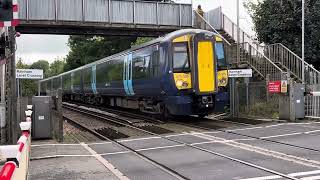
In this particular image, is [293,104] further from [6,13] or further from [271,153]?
[6,13]

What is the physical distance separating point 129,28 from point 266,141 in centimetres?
2012

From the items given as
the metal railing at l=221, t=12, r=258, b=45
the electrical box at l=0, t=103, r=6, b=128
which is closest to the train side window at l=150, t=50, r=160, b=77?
the electrical box at l=0, t=103, r=6, b=128

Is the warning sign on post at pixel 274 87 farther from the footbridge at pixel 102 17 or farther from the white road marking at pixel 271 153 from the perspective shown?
the footbridge at pixel 102 17

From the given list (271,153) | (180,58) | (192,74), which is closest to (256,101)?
(192,74)

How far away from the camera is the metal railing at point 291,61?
22.8 metres

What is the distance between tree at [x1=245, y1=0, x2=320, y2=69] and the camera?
2706 centimetres

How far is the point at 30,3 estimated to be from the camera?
28484 mm

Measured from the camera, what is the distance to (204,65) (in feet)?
59.7

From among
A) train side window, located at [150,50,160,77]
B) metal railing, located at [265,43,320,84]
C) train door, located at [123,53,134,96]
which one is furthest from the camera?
metal railing, located at [265,43,320,84]

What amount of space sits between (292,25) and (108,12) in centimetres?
1091

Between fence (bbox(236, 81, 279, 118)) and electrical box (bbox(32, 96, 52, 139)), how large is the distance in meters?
8.82

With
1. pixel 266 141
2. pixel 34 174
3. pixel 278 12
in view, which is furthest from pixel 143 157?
pixel 278 12

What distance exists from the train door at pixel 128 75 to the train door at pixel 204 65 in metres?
4.90

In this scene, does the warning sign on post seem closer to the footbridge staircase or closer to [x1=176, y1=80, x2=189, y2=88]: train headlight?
the footbridge staircase
